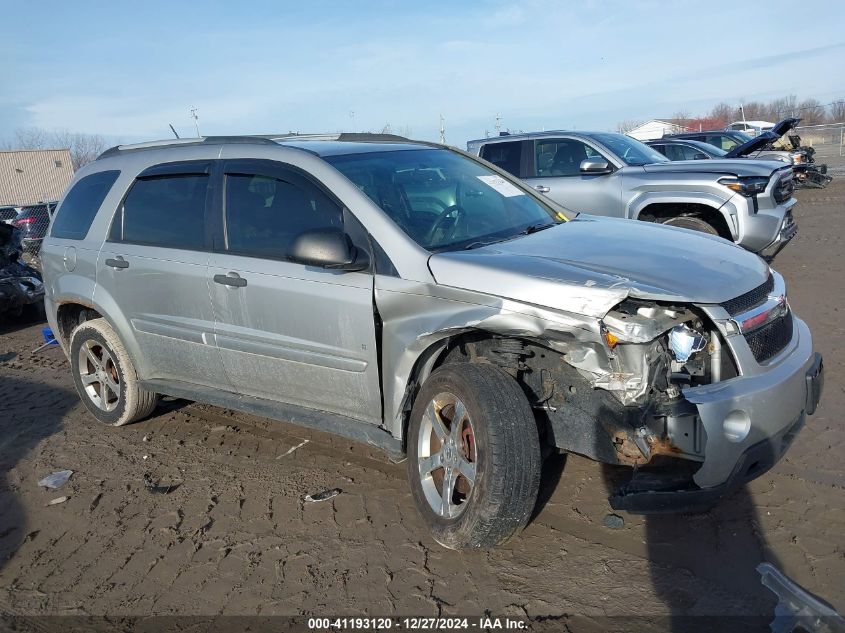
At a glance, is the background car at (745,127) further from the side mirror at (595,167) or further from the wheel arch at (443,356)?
the wheel arch at (443,356)

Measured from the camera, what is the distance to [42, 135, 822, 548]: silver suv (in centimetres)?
306

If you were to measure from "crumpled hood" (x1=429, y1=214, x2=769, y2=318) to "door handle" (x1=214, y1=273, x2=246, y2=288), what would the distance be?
128 cm

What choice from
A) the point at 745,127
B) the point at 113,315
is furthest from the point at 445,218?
the point at 745,127

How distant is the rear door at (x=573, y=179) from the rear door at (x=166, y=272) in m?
4.96

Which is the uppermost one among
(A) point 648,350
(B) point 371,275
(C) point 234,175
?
(C) point 234,175

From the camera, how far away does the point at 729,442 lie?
9.65 ft

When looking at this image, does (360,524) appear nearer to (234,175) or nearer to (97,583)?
(97,583)

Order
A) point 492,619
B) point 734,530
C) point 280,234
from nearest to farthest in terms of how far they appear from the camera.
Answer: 1. point 492,619
2. point 734,530
3. point 280,234

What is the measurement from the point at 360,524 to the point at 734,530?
185 cm

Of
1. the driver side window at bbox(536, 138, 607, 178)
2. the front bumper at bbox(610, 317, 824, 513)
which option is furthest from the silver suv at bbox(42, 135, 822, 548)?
the driver side window at bbox(536, 138, 607, 178)

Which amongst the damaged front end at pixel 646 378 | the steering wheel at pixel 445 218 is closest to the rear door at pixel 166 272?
the steering wheel at pixel 445 218

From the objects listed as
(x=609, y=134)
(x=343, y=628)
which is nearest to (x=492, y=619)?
(x=343, y=628)

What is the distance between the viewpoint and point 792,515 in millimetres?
3428

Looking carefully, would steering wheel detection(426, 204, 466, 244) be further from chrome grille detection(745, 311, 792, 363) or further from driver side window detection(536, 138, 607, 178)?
driver side window detection(536, 138, 607, 178)
